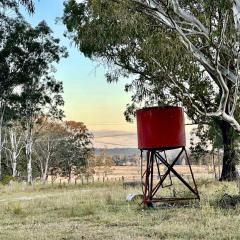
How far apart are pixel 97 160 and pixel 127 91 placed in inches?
1681

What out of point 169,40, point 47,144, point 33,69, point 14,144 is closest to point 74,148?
point 47,144

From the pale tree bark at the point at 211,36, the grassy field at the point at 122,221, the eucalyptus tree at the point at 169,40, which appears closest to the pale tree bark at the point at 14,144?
the eucalyptus tree at the point at 169,40

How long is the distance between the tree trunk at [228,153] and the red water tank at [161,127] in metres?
12.6

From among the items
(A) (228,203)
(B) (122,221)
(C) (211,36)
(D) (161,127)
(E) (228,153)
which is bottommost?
(B) (122,221)

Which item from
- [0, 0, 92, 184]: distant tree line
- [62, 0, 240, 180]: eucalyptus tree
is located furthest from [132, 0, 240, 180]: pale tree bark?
[0, 0, 92, 184]: distant tree line

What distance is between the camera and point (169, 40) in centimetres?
1490

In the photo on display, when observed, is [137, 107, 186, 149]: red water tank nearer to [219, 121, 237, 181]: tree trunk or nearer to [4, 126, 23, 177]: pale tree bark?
[219, 121, 237, 181]: tree trunk

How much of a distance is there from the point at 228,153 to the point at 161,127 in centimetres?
1402

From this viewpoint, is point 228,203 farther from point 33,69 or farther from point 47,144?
point 47,144

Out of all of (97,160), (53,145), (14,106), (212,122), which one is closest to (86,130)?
(53,145)

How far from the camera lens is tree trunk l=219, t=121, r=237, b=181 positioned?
26836 mm

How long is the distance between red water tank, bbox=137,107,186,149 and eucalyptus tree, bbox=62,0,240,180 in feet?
2.08

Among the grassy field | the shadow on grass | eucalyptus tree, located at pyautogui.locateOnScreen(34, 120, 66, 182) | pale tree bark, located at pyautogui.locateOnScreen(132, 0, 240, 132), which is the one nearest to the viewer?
the grassy field

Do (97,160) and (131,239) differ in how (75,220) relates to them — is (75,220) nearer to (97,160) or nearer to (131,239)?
(131,239)
